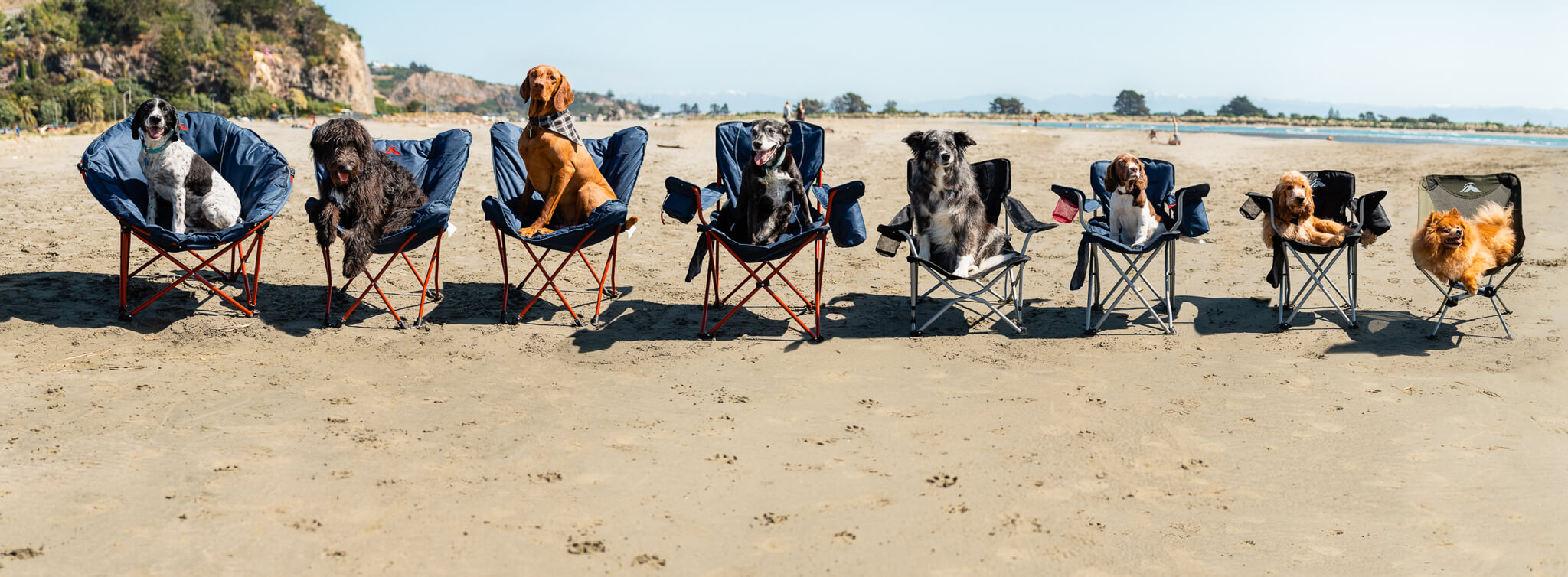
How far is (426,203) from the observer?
18.1ft

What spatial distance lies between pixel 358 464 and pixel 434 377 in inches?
42.6

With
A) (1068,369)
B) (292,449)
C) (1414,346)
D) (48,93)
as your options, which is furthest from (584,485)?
(48,93)

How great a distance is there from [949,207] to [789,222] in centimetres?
92

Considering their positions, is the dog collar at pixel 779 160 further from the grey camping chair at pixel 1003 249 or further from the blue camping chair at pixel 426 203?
the blue camping chair at pixel 426 203

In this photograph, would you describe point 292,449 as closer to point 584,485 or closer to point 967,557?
point 584,485

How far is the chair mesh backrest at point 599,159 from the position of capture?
5711mm

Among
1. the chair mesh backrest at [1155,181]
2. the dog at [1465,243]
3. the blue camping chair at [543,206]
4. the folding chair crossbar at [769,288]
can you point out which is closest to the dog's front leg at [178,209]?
the blue camping chair at [543,206]

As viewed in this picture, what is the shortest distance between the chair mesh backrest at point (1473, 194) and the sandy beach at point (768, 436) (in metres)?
0.65

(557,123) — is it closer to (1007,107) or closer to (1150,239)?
(1150,239)

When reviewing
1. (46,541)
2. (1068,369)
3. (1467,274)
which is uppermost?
(1467,274)

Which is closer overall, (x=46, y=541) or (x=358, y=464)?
(x=46, y=541)

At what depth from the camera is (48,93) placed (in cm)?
3475

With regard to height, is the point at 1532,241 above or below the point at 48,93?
below

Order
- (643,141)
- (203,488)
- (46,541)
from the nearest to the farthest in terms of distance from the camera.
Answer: (46,541)
(203,488)
(643,141)
